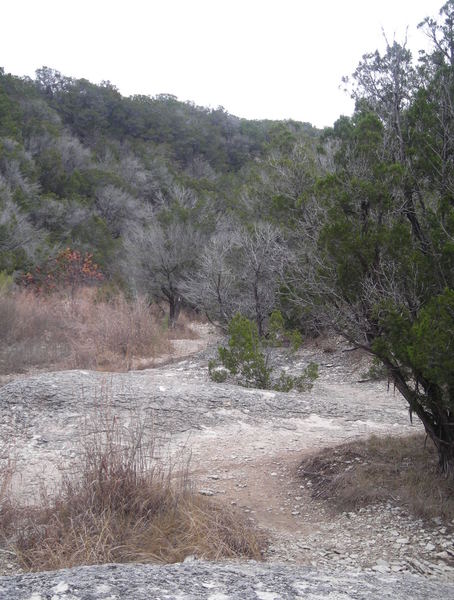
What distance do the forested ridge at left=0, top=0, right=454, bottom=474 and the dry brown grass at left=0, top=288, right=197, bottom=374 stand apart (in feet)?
8.28

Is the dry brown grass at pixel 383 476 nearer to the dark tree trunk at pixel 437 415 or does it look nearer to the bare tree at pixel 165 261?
the dark tree trunk at pixel 437 415

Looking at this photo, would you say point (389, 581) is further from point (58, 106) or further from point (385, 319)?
point (58, 106)

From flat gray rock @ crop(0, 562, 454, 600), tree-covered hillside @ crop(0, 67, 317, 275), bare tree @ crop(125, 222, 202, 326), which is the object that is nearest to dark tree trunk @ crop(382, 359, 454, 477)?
flat gray rock @ crop(0, 562, 454, 600)

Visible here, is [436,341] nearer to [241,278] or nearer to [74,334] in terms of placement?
[74,334]

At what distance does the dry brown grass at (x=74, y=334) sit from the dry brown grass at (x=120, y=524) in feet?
26.0

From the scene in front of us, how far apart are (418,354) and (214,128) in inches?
1520

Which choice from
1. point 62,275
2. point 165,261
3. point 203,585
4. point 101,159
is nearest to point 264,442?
point 203,585

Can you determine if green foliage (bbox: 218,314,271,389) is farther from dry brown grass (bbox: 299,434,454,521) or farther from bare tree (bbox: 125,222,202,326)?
bare tree (bbox: 125,222,202,326)

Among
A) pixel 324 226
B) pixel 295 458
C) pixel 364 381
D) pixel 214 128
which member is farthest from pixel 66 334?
pixel 214 128

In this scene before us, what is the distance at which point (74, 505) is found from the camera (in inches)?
150

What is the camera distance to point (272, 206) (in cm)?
789

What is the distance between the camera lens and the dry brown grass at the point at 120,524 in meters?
3.49

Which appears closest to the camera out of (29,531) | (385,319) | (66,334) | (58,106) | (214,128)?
(29,531)

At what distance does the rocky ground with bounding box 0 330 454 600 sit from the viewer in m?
3.87
